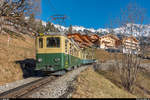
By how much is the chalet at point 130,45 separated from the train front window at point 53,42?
4.30 meters

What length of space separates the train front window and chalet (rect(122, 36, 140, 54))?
4299 millimetres

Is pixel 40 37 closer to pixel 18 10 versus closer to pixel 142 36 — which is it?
pixel 142 36

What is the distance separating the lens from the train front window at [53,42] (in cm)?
942

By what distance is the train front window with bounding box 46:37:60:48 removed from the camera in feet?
30.9

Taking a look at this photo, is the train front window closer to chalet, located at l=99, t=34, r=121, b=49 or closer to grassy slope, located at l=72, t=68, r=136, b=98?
grassy slope, located at l=72, t=68, r=136, b=98

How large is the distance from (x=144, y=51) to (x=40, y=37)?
6.82 meters

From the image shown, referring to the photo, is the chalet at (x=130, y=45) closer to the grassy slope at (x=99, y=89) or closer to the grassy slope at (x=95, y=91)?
the grassy slope at (x=99, y=89)

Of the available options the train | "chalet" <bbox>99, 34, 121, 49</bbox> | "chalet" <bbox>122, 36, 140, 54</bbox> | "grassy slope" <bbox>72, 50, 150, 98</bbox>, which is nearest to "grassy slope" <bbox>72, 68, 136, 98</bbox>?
"grassy slope" <bbox>72, 50, 150, 98</bbox>

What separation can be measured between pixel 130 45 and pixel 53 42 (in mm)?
5019

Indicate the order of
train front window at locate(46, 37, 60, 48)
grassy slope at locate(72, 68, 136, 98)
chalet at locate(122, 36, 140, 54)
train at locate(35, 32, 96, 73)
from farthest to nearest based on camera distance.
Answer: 1. train front window at locate(46, 37, 60, 48)
2. train at locate(35, 32, 96, 73)
3. chalet at locate(122, 36, 140, 54)
4. grassy slope at locate(72, 68, 136, 98)

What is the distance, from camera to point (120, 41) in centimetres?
964

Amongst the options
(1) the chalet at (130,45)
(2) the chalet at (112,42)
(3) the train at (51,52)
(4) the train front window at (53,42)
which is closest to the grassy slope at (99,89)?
(3) the train at (51,52)

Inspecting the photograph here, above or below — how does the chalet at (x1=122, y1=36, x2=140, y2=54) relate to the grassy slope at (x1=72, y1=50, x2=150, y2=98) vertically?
above

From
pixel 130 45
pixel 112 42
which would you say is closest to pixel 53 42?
pixel 130 45
